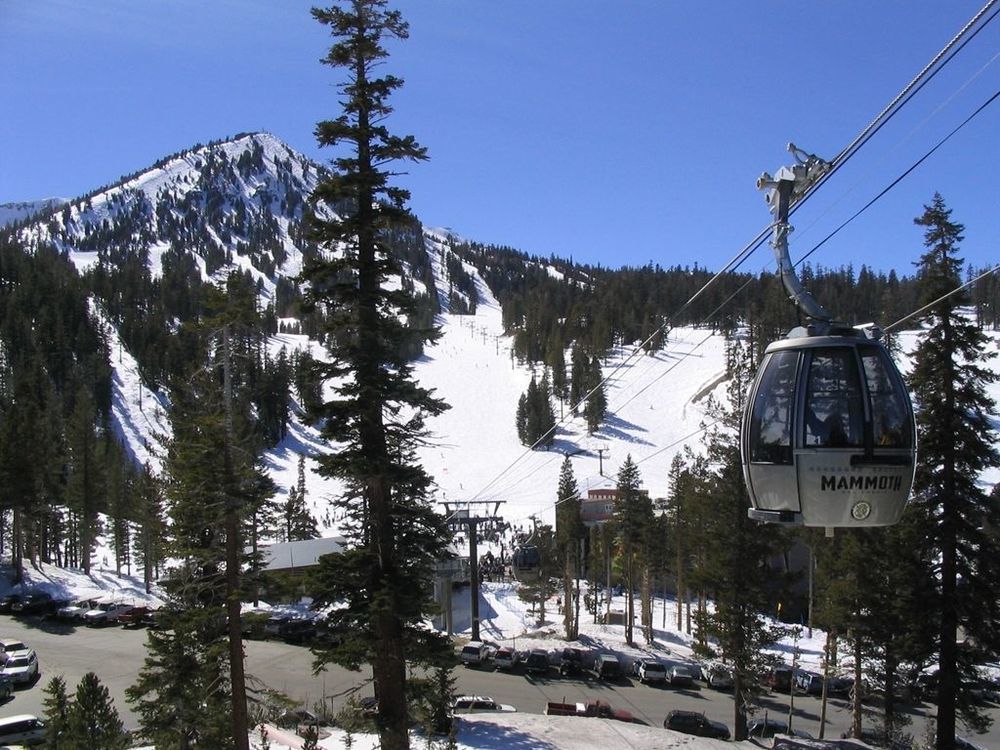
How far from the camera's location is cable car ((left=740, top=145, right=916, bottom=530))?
20.8ft

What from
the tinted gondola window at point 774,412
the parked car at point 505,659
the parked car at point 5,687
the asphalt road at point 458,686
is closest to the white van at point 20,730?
the asphalt road at point 458,686

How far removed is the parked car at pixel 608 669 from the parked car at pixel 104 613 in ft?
82.1

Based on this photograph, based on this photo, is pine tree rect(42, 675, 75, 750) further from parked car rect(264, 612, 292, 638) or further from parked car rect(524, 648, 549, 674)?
parked car rect(264, 612, 292, 638)

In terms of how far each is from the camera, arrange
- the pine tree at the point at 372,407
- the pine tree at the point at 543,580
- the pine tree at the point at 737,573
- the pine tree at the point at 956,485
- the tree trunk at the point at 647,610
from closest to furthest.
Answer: the pine tree at the point at 372,407 → the pine tree at the point at 956,485 → the pine tree at the point at 737,573 → the tree trunk at the point at 647,610 → the pine tree at the point at 543,580

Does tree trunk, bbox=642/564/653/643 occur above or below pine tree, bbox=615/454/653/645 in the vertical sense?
below

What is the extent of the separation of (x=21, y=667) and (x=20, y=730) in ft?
26.0

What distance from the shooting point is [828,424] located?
21.0 feet

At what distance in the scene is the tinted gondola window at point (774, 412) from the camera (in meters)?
6.54

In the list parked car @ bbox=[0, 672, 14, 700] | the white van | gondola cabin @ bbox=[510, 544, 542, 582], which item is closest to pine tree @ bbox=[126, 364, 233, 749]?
the white van

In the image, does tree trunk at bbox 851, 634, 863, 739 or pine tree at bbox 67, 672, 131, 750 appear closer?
pine tree at bbox 67, 672, 131, 750

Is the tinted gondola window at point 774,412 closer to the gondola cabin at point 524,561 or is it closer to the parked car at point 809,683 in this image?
the parked car at point 809,683

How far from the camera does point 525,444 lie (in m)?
109

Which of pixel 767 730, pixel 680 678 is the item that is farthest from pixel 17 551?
pixel 767 730

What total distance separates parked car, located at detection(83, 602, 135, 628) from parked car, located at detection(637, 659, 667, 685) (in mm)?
26935
